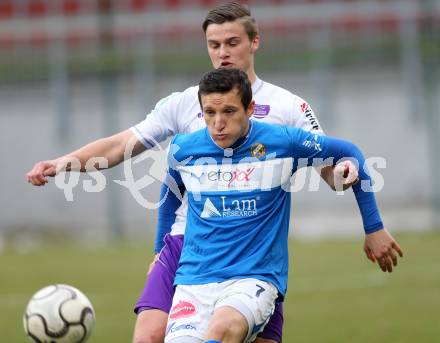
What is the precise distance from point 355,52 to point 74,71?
4876 millimetres

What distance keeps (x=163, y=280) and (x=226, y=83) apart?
120 centimetres

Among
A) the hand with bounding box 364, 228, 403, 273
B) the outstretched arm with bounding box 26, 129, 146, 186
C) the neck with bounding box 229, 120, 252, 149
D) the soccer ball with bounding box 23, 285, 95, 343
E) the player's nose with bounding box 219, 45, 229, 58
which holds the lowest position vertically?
the soccer ball with bounding box 23, 285, 95, 343

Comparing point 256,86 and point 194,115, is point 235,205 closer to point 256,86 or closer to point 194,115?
point 194,115

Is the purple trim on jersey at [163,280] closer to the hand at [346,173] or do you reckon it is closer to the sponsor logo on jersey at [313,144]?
the sponsor logo on jersey at [313,144]

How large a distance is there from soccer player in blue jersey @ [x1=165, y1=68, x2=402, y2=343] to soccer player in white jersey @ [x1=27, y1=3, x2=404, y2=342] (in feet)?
0.79

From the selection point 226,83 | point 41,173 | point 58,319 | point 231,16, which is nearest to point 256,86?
point 231,16

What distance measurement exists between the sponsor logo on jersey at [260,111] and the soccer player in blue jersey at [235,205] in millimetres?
265

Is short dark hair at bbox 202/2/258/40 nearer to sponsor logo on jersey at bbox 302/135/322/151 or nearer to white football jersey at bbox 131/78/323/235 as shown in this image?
white football jersey at bbox 131/78/323/235

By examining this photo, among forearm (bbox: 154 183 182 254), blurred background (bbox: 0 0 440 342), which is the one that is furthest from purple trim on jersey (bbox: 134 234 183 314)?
blurred background (bbox: 0 0 440 342)

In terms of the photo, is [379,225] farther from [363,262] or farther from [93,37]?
[93,37]

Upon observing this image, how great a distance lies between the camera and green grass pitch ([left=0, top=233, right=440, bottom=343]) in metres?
10.0

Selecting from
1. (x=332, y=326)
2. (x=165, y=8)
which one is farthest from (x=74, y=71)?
(x=332, y=326)

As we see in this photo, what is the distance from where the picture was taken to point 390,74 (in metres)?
18.7

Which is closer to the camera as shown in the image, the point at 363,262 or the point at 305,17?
the point at 363,262
